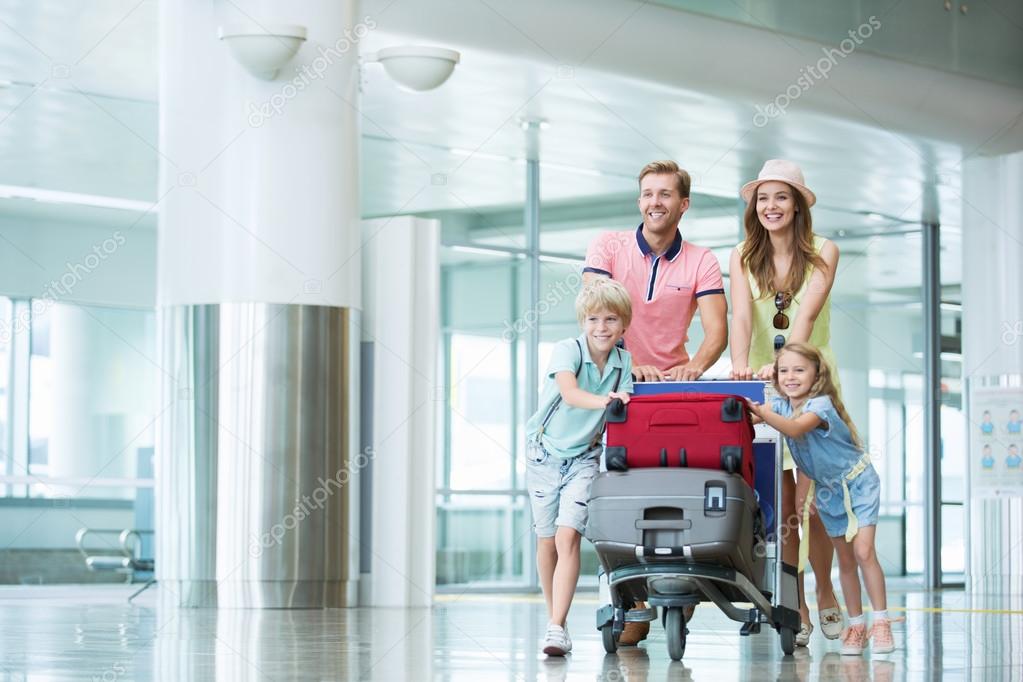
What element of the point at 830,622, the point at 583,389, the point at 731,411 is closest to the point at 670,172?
the point at 583,389

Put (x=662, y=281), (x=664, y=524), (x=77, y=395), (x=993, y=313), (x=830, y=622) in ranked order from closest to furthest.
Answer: (x=664, y=524), (x=662, y=281), (x=830, y=622), (x=993, y=313), (x=77, y=395)

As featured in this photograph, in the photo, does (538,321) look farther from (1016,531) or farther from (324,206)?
(324,206)

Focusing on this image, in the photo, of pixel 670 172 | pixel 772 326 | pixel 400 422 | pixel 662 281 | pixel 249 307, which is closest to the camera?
pixel 670 172

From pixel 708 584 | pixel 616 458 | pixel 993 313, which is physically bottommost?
pixel 708 584

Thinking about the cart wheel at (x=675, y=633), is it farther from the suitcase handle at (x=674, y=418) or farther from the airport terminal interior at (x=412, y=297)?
the suitcase handle at (x=674, y=418)

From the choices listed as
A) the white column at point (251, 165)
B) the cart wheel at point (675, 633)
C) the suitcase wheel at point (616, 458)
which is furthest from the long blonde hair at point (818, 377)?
the white column at point (251, 165)

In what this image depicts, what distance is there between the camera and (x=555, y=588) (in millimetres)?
5117

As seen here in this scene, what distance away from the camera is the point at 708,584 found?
4.71 m

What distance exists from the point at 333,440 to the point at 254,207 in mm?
1312


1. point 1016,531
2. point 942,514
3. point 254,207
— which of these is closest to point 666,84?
point 254,207

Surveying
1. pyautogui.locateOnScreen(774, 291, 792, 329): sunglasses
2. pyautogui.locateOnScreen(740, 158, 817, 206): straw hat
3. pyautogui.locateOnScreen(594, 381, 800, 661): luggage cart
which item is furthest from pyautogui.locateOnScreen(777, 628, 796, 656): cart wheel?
pyautogui.locateOnScreen(740, 158, 817, 206): straw hat

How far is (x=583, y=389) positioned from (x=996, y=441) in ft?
28.7

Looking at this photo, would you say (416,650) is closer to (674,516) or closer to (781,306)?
(674,516)

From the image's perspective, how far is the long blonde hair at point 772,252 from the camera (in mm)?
5562
